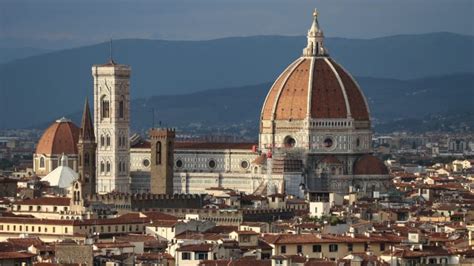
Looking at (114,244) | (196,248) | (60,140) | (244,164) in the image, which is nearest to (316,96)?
(244,164)

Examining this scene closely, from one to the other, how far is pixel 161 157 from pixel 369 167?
12321 millimetres

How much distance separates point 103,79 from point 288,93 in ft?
38.1

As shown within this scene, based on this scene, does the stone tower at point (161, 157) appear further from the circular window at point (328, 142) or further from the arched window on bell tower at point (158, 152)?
the circular window at point (328, 142)

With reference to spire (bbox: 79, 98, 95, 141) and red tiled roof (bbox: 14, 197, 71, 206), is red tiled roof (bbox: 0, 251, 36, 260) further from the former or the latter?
spire (bbox: 79, 98, 95, 141)

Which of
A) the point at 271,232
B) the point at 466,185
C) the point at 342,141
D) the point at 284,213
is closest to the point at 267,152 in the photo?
the point at 342,141

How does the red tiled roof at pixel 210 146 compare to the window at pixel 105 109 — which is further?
the red tiled roof at pixel 210 146

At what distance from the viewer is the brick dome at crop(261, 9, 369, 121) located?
14125cm

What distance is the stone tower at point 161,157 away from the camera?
13600 centimetres

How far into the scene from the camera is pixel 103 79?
473ft

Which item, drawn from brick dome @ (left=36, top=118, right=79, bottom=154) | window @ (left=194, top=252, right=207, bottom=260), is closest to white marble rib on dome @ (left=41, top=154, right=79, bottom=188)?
brick dome @ (left=36, top=118, right=79, bottom=154)

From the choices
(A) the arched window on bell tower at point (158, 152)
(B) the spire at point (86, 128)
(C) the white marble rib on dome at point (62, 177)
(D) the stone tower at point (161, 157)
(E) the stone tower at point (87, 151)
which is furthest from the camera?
(A) the arched window on bell tower at point (158, 152)

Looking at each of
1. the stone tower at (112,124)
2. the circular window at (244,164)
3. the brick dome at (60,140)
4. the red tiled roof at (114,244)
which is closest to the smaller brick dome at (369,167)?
the circular window at (244,164)

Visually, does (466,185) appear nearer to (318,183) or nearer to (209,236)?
(318,183)

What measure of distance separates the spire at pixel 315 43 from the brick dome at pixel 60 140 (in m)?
18.2
